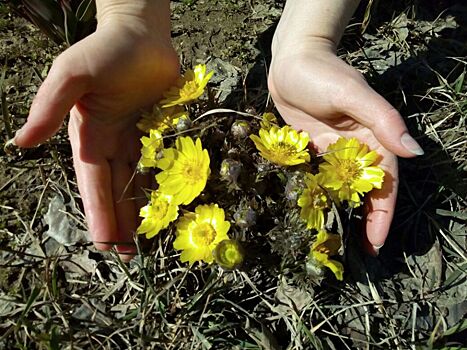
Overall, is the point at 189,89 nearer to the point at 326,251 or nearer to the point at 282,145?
the point at 282,145

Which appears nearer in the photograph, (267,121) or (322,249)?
(322,249)

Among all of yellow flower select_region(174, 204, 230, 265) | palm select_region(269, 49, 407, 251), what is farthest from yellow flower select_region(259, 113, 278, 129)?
yellow flower select_region(174, 204, 230, 265)

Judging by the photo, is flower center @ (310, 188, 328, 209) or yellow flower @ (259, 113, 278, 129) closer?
flower center @ (310, 188, 328, 209)

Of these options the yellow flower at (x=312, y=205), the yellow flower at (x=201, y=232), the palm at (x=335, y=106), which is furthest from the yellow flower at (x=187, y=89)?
the yellow flower at (x=312, y=205)

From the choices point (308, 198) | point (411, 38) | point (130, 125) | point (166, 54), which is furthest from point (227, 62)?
point (308, 198)

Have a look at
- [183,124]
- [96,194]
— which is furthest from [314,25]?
[96,194]

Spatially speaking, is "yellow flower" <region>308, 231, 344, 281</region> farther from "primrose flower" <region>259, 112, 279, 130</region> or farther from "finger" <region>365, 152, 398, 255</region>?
"primrose flower" <region>259, 112, 279, 130</region>

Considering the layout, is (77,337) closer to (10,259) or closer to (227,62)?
(10,259)
